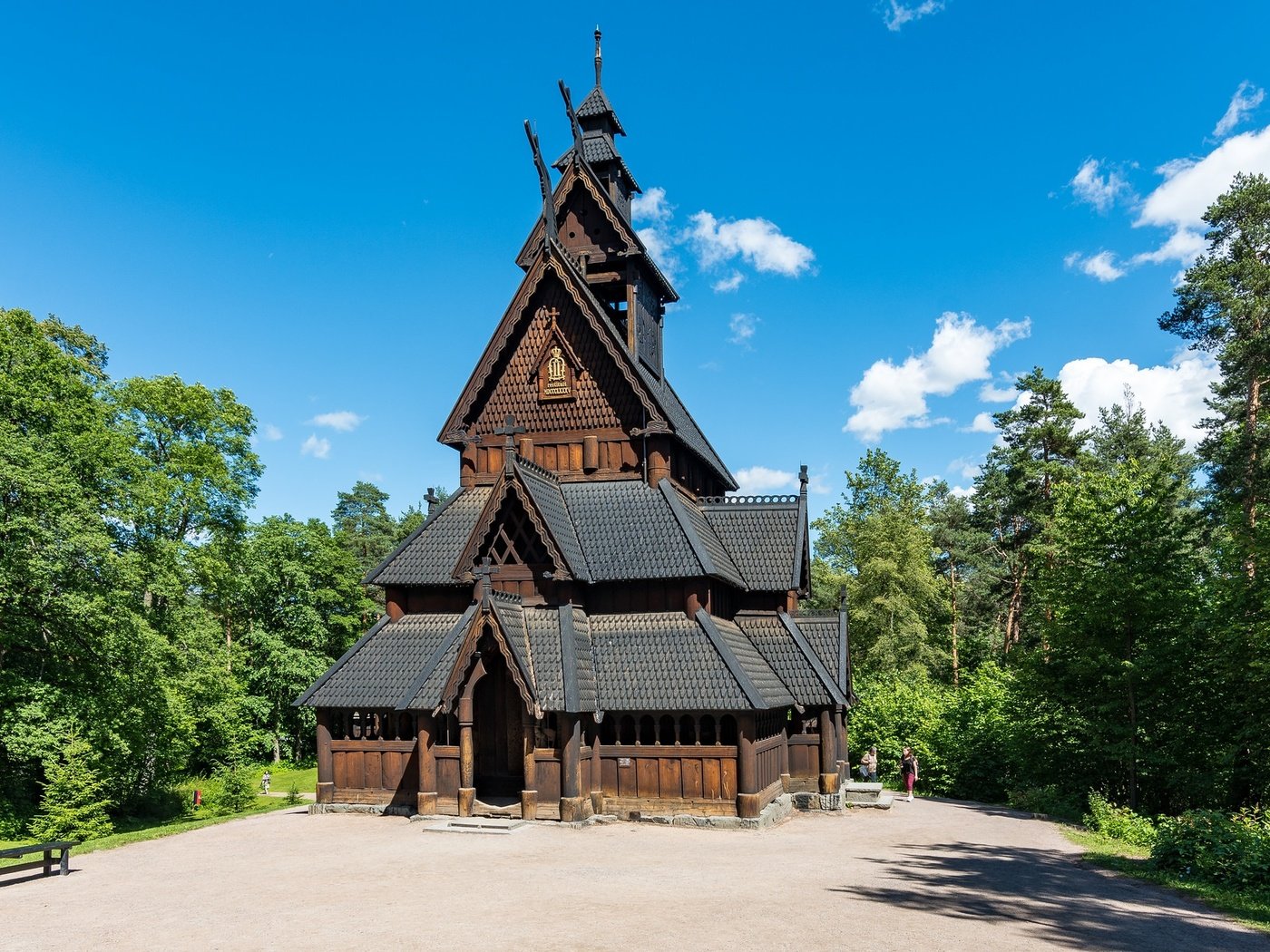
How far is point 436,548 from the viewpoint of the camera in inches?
952

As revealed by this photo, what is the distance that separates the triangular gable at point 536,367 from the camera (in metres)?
25.0

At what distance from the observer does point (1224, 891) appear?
1371cm

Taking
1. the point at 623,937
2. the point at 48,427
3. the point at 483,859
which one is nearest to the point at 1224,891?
the point at 623,937

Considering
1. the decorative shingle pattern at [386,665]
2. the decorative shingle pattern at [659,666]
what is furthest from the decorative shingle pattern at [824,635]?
the decorative shingle pattern at [386,665]

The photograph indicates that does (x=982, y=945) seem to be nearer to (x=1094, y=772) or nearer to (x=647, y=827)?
(x=647, y=827)

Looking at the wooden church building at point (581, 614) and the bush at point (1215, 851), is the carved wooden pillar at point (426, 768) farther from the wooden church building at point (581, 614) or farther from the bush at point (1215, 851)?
the bush at point (1215, 851)

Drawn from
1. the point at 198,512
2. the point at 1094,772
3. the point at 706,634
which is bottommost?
the point at 1094,772

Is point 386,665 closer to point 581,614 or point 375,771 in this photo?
point 375,771

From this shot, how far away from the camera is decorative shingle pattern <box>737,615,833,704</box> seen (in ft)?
76.2

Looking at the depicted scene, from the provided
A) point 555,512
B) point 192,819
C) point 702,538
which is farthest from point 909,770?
point 192,819

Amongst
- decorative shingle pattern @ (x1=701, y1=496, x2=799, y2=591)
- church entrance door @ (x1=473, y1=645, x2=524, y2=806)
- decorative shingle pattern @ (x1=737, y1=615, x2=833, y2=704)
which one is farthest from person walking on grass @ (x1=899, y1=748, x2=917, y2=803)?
church entrance door @ (x1=473, y1=645, x2=524, y2=806)

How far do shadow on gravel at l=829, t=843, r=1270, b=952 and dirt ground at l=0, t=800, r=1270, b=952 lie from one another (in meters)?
0.05

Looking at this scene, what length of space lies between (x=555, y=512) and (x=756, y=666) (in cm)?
678

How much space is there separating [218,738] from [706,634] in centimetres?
2562
